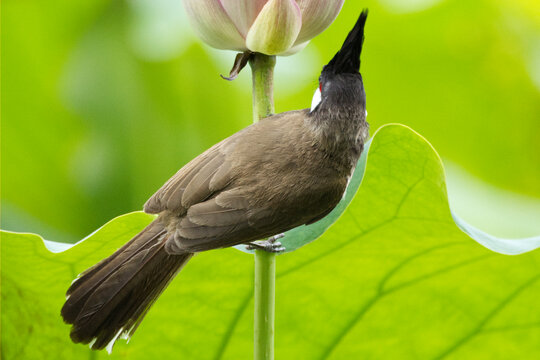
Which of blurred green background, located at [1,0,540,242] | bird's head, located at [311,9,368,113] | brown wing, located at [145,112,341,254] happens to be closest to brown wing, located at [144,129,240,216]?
brown wing, located at [145,112,341,254]

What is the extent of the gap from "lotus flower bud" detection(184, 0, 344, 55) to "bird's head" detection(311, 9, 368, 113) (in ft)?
0.13

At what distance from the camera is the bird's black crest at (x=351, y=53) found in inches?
28.1

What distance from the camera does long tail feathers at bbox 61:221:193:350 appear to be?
0.75 metres

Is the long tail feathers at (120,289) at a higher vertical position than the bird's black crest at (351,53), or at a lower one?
lower

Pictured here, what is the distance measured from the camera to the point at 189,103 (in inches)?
97.6

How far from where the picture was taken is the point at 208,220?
879 millimetres

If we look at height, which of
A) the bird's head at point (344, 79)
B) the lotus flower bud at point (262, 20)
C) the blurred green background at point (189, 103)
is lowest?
the blurred green background at point (189, 103)

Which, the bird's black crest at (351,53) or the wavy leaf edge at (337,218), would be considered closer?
the bird's black crest at (351,53)

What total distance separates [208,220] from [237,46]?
8.8 inches

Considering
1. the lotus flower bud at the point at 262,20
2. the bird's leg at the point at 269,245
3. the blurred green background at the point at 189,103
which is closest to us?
the lotus flower bud at the point at 262,20

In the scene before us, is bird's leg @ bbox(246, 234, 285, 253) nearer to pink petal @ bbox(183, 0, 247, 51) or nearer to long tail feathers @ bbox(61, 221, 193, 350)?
long tail feathers @ bbox(61, 221, 193, 350)

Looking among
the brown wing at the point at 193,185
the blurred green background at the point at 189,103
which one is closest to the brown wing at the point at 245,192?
the brown wing at the point at 193,185

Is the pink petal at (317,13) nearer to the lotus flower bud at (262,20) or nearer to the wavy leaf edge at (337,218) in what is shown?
the lotus flower bud at (262,20)

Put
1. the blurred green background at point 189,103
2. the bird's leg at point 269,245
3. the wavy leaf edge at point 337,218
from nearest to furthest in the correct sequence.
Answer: the bird's leg at point 269,245 < the wavy leaf edge at point 337,218 < the blurred green background at point 189,103
